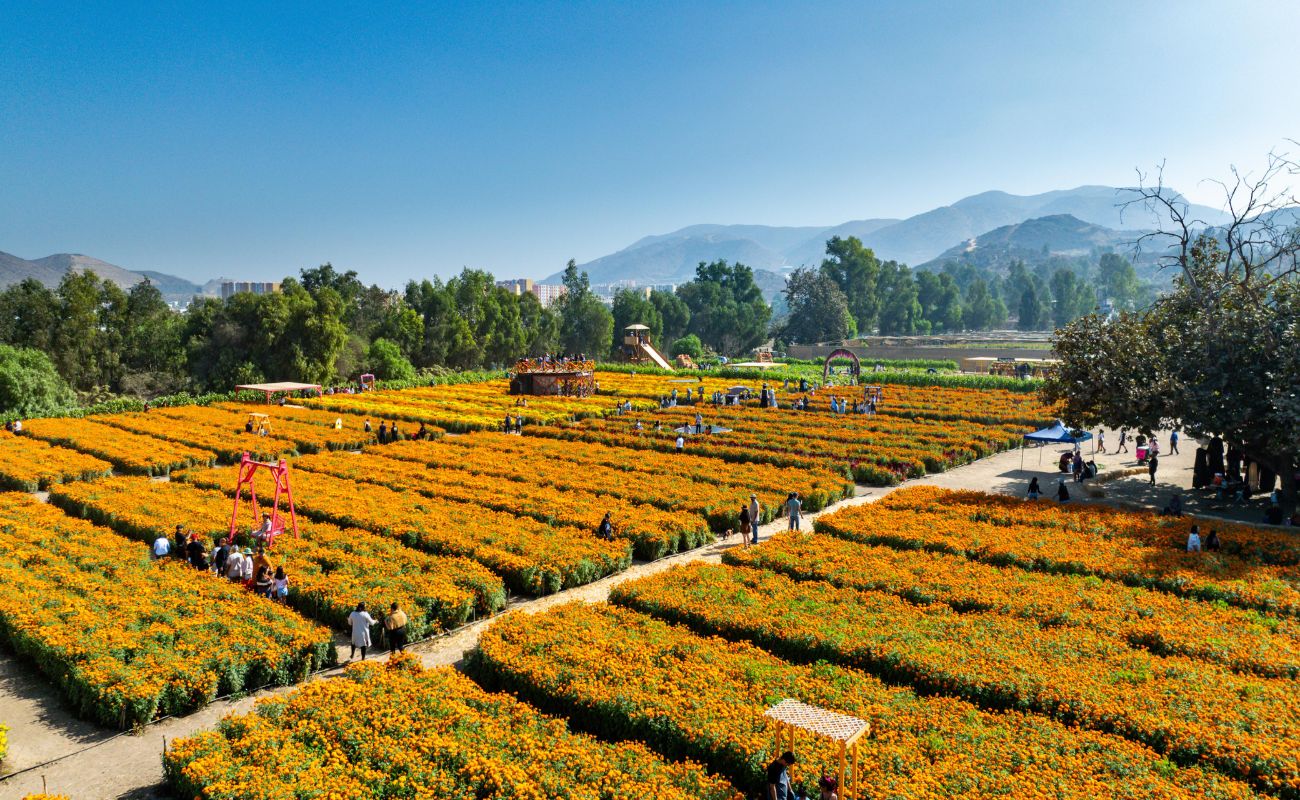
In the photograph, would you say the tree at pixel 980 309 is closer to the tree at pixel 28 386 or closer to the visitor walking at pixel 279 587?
the tree at pixel 28 386

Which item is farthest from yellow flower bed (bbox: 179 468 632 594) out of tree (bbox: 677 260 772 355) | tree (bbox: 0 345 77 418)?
tree (bbox: 677 260 772 355)

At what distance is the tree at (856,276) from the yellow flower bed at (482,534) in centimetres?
13659

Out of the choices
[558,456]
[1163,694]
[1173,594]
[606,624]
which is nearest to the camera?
[1163,694]

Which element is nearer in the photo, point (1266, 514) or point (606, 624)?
point (606, 624)

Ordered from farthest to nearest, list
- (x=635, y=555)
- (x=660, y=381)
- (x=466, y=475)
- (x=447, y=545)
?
1. (x=660, y=381)
2. (x=466, y=475)
3. (x=635, y=555)
4. (x=447, y=545)

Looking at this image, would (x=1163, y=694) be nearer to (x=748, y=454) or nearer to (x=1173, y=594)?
(x=1173, y=594)

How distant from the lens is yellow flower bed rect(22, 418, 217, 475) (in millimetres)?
33750

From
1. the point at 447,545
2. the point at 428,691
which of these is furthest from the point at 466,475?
the point at 428,691

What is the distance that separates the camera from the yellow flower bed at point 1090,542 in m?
18.0

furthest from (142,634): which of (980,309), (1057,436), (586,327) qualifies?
(980,309)

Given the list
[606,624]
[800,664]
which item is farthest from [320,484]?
[800,664]

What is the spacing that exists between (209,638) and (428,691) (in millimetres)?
5417

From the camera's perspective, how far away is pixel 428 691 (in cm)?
1268

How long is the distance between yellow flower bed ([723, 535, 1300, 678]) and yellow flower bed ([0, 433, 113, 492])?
2775 centimetres
